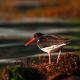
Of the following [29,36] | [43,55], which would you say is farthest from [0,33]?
[43,55]

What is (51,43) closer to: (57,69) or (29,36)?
(57,69)

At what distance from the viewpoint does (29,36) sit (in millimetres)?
21562

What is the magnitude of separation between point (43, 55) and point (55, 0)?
1708 centimetres

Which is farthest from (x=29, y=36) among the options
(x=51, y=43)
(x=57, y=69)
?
(x=57, y=69)

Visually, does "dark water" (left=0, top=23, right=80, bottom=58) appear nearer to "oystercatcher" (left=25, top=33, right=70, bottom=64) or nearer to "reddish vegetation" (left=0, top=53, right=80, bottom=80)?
"oystercatcher" (left=25, top=33, right=70, bottom=64)

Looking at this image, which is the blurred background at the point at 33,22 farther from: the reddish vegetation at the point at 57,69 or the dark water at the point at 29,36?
the reddish vegetation at the point at 57,69

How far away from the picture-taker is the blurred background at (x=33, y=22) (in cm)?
1836

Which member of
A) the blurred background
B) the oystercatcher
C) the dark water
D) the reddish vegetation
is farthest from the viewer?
the blurred background

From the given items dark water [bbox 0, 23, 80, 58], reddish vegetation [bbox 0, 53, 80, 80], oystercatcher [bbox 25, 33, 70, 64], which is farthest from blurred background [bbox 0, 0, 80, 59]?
reddish vegetation [bbox 0, 53, 80, 80]

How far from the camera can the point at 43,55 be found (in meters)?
16.3

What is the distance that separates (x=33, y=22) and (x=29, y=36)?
16.3ft

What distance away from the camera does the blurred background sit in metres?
18.4

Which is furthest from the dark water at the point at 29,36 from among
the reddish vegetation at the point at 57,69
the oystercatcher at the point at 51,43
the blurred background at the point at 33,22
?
the reddish vegetation at the point at 57,69

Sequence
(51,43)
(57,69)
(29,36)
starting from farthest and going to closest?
(29,36), (51,43), (57,69)
